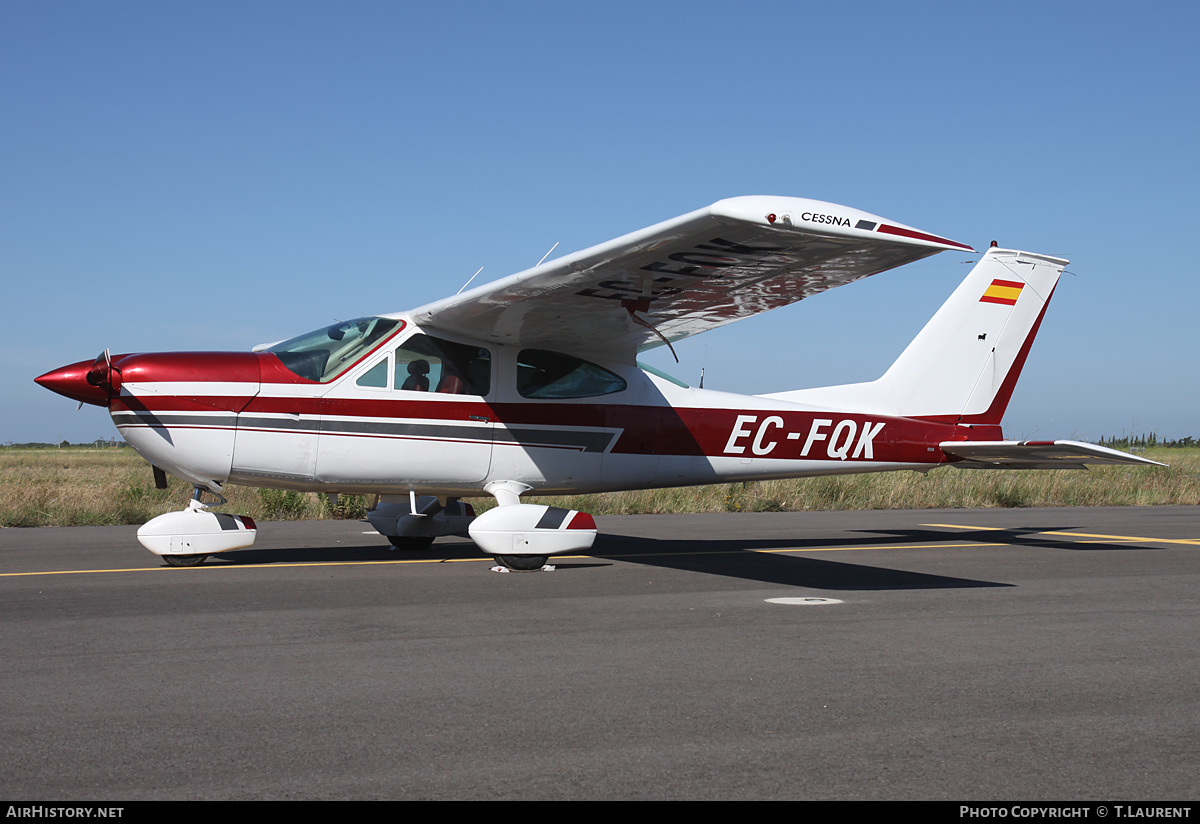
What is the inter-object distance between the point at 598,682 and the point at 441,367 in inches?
210

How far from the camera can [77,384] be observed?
817 cm

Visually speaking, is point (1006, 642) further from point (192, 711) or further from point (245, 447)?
point (245, 447)

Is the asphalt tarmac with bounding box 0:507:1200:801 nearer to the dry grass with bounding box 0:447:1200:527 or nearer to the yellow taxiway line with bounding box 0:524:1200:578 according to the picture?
the yellow taxiway line with bounding box 0:524:1200:578

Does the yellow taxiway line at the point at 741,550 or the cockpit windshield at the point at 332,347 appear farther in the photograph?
the cockpit windshield at the point at 332,347

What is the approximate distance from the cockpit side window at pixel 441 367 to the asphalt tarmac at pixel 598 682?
67.2 inches

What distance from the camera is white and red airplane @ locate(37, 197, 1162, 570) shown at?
7.96 m

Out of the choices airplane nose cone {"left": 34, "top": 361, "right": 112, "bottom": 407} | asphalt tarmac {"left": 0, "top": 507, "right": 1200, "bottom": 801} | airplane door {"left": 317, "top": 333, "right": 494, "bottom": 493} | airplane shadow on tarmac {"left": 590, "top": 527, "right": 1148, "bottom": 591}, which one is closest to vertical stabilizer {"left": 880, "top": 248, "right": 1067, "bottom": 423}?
airplane shadow on tarmac {"left": 590, "top": 527, "right": 1148, "bottom": 591}

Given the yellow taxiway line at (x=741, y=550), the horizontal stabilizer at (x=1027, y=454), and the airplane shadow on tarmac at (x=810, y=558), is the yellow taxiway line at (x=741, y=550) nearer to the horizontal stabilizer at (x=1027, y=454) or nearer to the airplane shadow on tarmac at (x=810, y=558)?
the airplane shadow on tarmac at (x=810, y=558)

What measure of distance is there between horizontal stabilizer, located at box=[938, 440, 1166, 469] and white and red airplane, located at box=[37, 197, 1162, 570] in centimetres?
3

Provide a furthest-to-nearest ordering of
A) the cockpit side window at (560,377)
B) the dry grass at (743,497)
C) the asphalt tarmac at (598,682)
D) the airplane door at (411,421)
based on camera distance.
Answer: the dry grass at (743,497) → the cockpit side window at (560,377) → the airplane door at (411,421) → the asphalt tarmac at (598,682)

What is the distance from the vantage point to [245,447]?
861cm

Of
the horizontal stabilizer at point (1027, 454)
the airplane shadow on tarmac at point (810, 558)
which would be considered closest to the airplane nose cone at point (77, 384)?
the airplane shadow on tarmac at point (810, 558)

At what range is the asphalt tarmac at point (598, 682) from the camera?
3.14 meters
